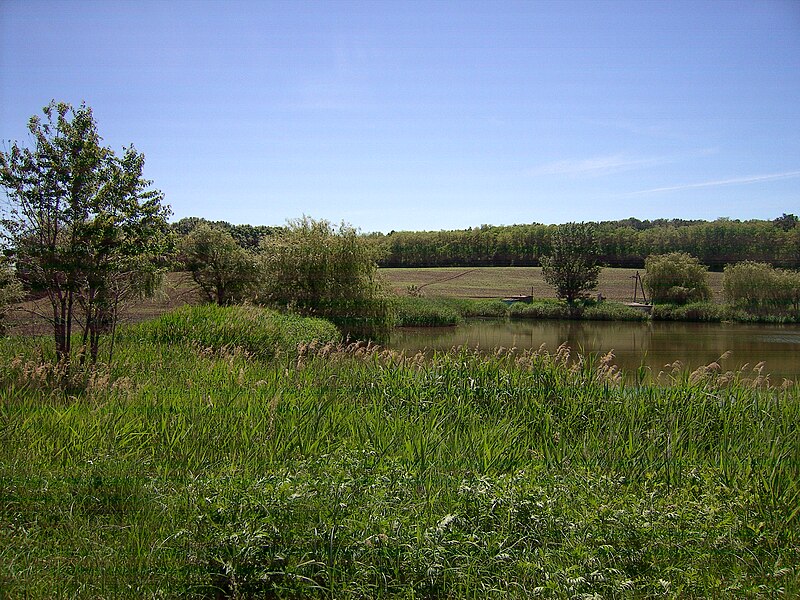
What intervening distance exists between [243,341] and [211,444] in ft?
27.4

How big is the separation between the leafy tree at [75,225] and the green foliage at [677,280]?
135 feet

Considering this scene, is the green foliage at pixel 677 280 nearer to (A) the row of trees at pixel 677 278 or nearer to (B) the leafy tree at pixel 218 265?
(A) the row of trees at pixel 677 278

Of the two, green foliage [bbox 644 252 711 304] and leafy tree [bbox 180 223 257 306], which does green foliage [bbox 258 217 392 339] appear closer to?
leafy tree [bbox 180 223 257 306]

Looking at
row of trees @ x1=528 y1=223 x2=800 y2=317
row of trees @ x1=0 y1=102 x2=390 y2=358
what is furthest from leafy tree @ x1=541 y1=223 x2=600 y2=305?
row of trees @ x1=0 y1=102 x2=390 y2=358

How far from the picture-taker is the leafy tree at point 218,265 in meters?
28.1

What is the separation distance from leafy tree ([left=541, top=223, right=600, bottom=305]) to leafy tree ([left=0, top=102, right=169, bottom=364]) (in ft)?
129

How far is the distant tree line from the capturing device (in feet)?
155

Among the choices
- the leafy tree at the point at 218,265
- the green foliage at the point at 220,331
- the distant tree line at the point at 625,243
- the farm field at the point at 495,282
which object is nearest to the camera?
the green foliage at the point at 220,331

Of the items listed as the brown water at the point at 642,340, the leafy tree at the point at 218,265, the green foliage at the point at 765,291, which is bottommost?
the brown water at the point at 642,340

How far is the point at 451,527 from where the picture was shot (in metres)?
3.92

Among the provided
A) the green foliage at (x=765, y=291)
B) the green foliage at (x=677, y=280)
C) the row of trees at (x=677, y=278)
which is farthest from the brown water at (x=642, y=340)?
the green foliage at (x=677, y=280)

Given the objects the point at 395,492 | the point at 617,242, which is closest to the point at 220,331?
the point at 395,492

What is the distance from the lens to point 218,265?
92.7 feet

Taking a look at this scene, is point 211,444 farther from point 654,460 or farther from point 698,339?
point 698,339
